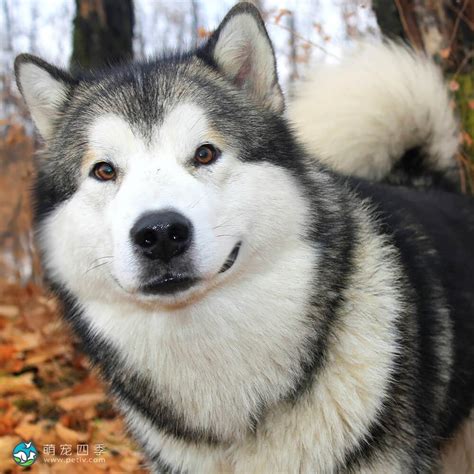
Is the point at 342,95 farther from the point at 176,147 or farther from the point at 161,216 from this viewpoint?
the point at 161,216

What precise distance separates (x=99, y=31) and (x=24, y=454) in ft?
13.2

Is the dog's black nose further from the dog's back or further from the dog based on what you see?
the dog's back

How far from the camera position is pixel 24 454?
11.4ft

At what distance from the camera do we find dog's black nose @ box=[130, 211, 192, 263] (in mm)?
1968

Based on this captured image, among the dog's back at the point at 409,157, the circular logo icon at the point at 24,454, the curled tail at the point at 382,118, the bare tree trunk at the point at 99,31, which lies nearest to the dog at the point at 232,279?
the dog's back at the point at 409,157

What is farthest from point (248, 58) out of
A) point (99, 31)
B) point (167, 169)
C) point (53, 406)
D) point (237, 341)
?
point (99, 31)

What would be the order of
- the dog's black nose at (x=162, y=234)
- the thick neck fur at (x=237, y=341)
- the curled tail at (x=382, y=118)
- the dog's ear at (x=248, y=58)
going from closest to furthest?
the dog's black nose at (x=162, y=234), the thick neck fur at (x=237, y=341), the dog's ear at (x=248, y=58), the curled tail at (x=382, y=118)

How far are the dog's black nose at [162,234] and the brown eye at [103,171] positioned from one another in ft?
1.31

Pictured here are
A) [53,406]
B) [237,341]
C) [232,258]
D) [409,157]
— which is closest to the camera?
[232,258]

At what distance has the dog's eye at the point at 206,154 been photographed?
2291 millimetres

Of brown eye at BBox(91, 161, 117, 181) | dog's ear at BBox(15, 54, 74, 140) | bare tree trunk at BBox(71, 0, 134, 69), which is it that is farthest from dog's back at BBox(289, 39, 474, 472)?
bare tree trunk at BBox(71, 0, 134, 69)

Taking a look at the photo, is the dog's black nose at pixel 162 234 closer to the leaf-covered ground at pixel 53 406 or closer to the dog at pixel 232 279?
the dog at pixel 232 279

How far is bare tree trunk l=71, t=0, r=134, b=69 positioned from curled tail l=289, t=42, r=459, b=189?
279 cm

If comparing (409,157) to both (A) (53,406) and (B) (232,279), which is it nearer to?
(B) (232,279)
